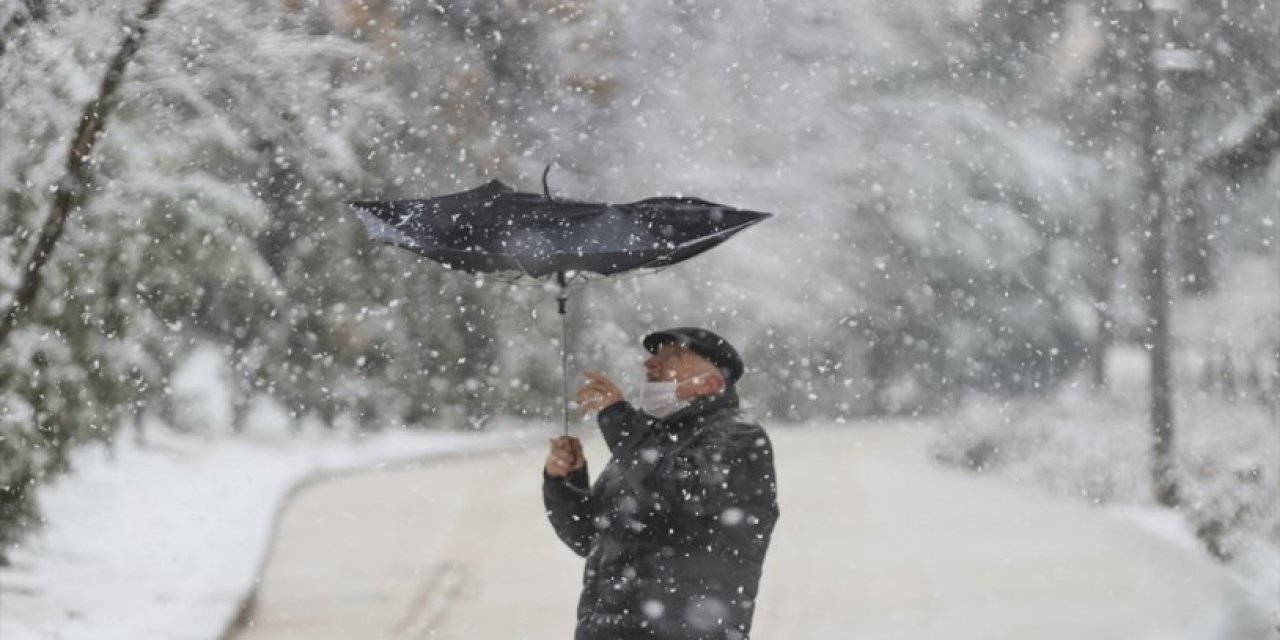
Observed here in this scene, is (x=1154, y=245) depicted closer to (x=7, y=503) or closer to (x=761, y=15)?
(x=761, y=15)

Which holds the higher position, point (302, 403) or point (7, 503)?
point (7, 503)

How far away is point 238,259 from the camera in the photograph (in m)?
9.29

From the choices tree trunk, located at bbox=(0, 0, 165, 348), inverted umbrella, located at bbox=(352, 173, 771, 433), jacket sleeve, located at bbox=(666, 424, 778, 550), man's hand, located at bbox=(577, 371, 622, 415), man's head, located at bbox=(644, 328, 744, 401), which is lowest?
tree trunk, located at bbox=(0, 0, 165, 348)

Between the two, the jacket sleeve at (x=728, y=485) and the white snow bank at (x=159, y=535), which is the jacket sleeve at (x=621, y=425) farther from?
the white snow bank at (x=159, y=535)

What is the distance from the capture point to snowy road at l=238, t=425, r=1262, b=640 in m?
9.58

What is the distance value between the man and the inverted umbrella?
9.2 inches

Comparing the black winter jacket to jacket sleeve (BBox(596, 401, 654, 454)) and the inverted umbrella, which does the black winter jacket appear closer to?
jacket sleeve (BBox(596, 401, 654, 454))

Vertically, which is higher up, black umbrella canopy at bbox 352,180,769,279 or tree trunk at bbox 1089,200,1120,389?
black umbrella canopy at bbox 352,180,769,279

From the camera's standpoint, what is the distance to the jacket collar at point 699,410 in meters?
3.58

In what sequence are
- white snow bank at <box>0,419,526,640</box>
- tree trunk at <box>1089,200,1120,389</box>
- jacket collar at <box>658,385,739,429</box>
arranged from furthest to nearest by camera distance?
tree trunk at <box>1089,200,1120,389</box>, white snow bank at <box>0,419,526,640</box>, jacket collar at <box>658,385,739,429</box>

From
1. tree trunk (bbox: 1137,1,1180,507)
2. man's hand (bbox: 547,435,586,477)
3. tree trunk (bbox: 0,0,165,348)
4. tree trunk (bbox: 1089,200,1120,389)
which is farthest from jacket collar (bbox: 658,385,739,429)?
tree trunk (bbox: 1089,200,1120,389)

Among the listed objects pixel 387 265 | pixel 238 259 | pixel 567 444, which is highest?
pixel 567 444

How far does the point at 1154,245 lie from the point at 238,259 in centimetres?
839

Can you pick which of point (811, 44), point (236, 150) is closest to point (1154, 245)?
point (811, 44)
